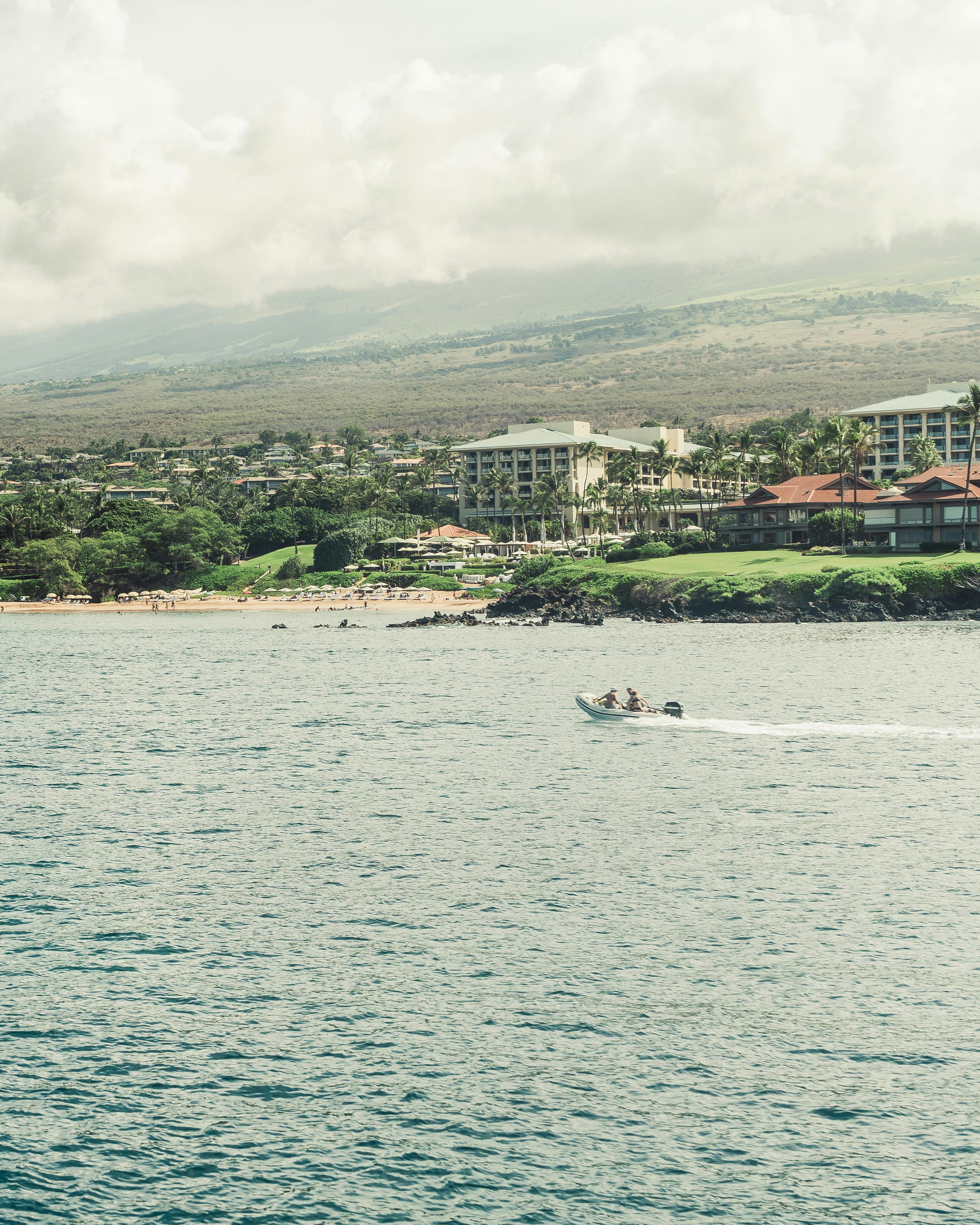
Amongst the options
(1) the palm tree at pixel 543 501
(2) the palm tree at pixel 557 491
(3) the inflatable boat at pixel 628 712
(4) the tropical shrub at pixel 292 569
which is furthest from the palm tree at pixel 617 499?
(3) the inflatable boat at pixel 628 712

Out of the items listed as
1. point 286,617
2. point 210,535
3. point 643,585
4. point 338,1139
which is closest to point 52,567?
point 210,535

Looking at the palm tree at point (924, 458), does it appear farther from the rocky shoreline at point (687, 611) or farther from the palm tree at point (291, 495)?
the palm tree at point (291, 495)

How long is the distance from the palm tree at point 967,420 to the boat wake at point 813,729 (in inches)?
2906

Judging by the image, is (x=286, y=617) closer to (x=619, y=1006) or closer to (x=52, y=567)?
(x=52, y=567)

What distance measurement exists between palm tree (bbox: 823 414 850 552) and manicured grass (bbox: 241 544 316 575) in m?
74.4

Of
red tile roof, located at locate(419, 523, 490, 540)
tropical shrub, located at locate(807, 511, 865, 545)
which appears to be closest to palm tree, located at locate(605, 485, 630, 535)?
red tile roof, located at locate(419, 523, 490, 540)

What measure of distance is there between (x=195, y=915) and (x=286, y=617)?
11579 cm

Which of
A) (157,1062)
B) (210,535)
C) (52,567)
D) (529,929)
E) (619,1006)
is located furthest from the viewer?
(210,535)

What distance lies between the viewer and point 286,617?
138875 mm

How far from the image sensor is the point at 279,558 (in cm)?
17775

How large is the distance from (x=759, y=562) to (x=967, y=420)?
24.1m

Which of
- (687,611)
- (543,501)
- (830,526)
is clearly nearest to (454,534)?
(543,501)

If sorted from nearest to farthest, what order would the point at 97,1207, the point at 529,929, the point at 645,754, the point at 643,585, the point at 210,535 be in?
1. the point at 97,1207
2. the point at 529,929
3. the point at 645,754
4. the point at 643,585
5. the point at 210,535

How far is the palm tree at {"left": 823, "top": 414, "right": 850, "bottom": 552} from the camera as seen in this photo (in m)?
122
